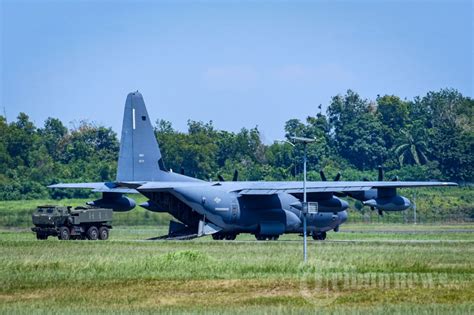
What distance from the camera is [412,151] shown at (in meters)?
Result: 135

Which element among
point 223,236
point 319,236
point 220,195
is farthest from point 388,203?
point 223,236

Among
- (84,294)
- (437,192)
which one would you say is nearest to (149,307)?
(84,294)

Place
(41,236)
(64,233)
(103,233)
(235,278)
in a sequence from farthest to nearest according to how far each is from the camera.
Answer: (41,236) < (103,233) < (64,233) < (235,278)

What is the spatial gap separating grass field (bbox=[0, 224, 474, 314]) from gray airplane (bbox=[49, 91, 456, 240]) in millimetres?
3787

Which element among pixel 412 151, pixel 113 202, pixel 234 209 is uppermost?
pixel 412 151

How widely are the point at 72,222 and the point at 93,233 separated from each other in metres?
1.72

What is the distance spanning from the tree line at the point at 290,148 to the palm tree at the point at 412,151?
0.39 ft

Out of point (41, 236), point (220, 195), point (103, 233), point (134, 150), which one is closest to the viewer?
point (220, 195)

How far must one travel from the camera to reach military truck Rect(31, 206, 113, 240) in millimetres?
69188

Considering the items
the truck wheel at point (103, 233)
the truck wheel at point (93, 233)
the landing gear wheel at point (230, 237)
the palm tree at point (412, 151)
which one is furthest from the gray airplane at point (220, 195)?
the palm tree at point (412, 151)

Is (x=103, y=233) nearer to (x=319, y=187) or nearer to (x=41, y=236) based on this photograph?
(x=41, y=236)

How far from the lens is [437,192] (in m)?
112

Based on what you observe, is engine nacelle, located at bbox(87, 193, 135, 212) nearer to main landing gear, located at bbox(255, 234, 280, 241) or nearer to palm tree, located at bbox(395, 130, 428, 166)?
main landing gear, located at bbox(255, 234, 280, 241)

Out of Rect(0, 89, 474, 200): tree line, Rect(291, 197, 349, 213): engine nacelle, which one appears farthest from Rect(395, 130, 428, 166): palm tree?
Answer: Rect(291, 197, 349, 213): engine nacelle
